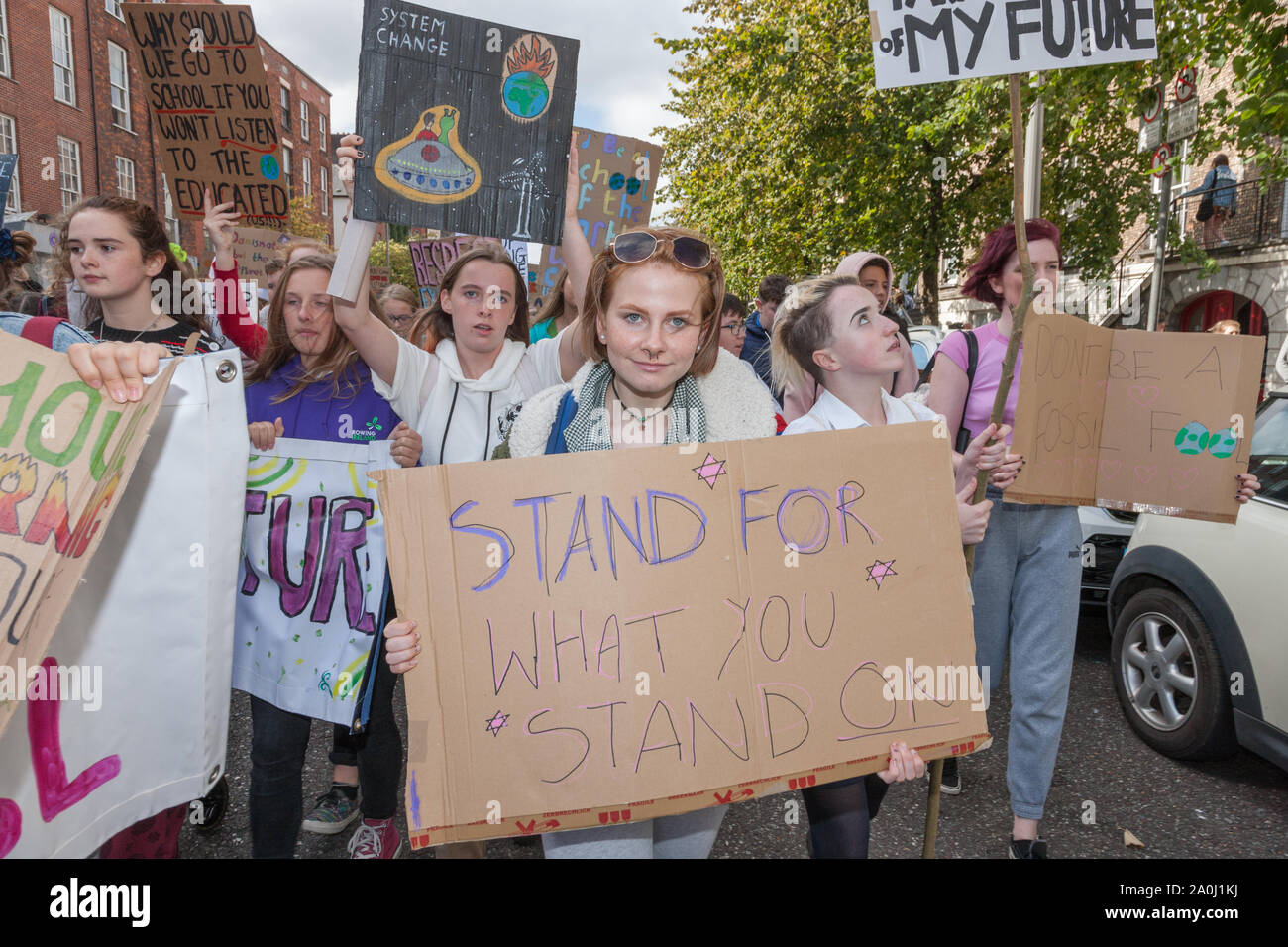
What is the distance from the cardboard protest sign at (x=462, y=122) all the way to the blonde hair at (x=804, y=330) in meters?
0.72

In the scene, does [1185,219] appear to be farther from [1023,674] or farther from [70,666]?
[70,666]

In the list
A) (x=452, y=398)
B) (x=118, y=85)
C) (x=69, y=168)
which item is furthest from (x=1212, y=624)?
(x=118, y=85)

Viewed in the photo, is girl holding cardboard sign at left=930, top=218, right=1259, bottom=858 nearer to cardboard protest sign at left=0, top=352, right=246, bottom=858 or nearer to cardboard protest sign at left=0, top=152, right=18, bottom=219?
cardboard protest sign at left=0, top=352, right=246, bottom=858

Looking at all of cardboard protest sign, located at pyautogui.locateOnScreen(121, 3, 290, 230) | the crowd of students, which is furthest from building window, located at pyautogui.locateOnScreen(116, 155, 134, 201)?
the crowd of students

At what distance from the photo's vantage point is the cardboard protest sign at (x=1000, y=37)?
2330 mm

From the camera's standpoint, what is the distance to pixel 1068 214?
17125 millimetres

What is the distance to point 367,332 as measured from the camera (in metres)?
2.55

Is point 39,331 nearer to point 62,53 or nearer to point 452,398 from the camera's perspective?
point 452,398

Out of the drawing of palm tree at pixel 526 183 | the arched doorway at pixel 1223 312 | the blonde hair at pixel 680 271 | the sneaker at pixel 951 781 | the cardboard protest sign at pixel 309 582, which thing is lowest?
the sneaker at pixel 951 781

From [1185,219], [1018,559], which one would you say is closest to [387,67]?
[1018,559]

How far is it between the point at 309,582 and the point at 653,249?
1.40 meters

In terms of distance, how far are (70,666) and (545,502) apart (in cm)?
87

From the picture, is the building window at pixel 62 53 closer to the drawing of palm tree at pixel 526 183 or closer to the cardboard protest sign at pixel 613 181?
the cardboard protest sign at pixel 613 181

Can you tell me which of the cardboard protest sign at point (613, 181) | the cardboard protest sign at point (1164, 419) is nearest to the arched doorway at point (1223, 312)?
the cardboard protest sign at point (613, 181)
